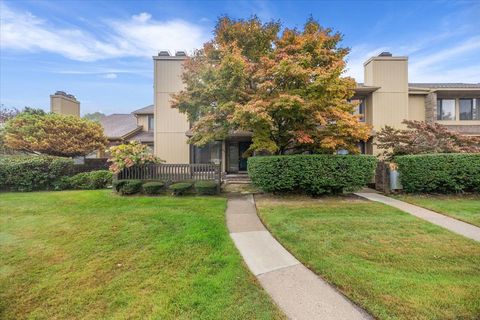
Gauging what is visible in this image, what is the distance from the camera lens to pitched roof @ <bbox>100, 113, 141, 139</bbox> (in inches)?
771

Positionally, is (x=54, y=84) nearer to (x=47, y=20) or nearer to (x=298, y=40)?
(x=47, y=20)

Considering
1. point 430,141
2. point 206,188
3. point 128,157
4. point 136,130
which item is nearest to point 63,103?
point 136,130

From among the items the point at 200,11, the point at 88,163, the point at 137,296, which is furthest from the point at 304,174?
the point at 88,163

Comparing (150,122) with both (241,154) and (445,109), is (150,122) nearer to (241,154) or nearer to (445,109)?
(241,154)

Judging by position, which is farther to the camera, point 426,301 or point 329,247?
point 329,247

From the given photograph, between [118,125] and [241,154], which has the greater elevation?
[118,125]

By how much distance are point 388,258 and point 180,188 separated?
25.1 ft

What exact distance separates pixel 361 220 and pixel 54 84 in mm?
26130

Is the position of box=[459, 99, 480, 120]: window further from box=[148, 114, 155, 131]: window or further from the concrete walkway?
box=[148, 114, 155, 131]: window

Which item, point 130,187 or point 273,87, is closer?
point 273,87

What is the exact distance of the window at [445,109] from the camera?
679 inches

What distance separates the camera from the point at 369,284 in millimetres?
3230

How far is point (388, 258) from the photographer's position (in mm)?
4117

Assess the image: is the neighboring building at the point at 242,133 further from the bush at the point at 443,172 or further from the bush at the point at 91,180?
the bush at the point at 443,172
